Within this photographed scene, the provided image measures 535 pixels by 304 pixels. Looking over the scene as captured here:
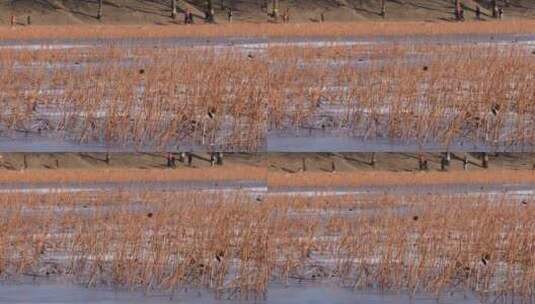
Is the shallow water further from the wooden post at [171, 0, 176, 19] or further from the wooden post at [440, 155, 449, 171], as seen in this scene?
the wooden post at [171, 0, 176, 19]

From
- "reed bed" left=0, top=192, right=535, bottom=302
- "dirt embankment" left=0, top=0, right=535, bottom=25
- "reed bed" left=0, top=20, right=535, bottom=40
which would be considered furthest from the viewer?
"dirt embankment" left=0, top=0, right=535, bottom=25

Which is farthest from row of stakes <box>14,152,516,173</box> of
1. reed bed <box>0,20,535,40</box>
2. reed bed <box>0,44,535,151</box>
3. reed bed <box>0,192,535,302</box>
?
reed bed <box>0,20,535,40</box>

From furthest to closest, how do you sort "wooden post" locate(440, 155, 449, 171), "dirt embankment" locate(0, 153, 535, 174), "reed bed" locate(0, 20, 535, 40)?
"dirt embankment" locate(0, 153, 535, 174) → "wooden post" locate(440, 155, 449, 171) → "reed bed" locate(0, 20, 535, 40)

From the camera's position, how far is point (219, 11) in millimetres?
13633

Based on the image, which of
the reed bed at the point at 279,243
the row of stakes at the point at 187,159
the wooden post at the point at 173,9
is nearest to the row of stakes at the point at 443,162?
the reed bed at the point at 279,243

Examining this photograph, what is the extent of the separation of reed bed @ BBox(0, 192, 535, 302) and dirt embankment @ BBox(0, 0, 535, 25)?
1292 mm

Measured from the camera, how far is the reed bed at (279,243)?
474 inches

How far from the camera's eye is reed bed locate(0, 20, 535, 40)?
Answer: 460 inches

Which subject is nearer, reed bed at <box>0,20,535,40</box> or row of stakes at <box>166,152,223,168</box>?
reed bed at <box>0,20,535,40</box>

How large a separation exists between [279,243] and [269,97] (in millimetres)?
1075

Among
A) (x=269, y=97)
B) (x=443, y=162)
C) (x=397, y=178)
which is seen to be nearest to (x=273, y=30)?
(x=269, y=97)

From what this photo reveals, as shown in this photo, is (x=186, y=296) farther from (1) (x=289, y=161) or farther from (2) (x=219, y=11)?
(2) (x=219, y=11)

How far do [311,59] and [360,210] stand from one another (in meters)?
1.75

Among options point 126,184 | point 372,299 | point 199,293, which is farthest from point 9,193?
point 372,299
